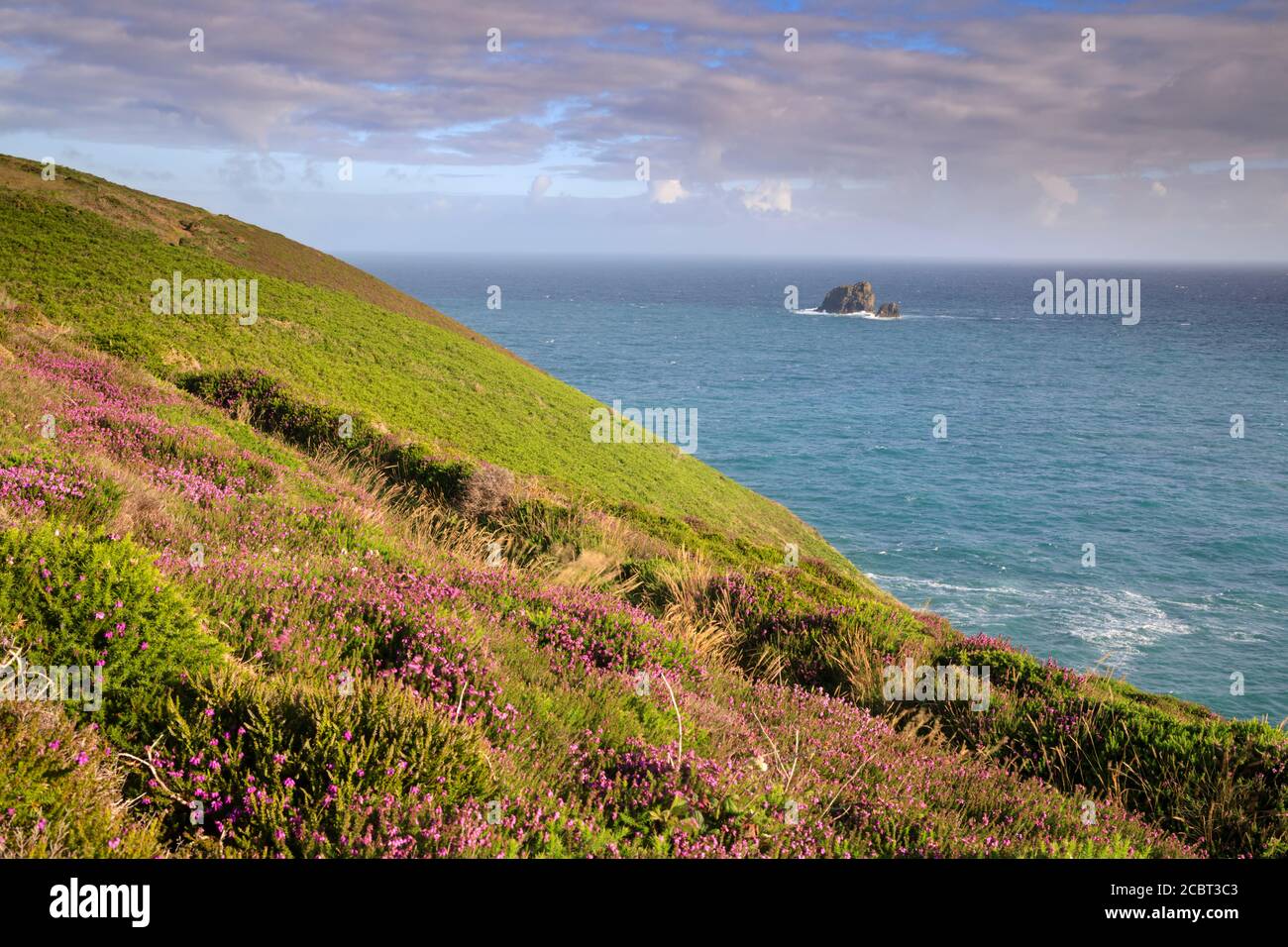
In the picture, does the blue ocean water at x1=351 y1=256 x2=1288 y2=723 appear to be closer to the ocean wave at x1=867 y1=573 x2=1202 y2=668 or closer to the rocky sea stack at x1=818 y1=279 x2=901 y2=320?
the ocean wave at x1=867 y1=573 x2=1202 y2=668

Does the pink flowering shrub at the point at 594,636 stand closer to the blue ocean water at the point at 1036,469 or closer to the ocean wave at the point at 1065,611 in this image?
the blue ocean water at the point at 1036,469

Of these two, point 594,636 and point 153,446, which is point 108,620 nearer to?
point 594,636

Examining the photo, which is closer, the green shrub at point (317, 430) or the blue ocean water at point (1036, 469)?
the green shrub at point (317, 430)

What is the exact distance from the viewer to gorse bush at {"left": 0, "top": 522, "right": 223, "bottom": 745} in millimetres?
4348

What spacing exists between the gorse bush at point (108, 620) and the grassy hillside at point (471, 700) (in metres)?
0.02

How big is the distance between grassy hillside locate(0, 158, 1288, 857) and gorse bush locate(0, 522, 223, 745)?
0.06ft

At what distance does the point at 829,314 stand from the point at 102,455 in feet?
618

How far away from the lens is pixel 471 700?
5.02 m

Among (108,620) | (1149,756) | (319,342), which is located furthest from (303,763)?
(319,342)

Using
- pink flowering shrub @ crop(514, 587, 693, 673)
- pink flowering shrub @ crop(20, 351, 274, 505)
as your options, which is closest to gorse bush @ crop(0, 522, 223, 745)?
pink flowering shrub @ crop(514, 587, 693, 673)

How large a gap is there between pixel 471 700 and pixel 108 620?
81.1 inches

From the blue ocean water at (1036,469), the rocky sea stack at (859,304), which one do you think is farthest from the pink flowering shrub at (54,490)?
the rocky sea stack at (859,304)

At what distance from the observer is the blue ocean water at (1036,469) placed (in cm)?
3850

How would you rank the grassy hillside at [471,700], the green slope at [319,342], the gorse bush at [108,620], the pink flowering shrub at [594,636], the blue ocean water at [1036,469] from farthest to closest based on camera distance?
the blue ocean water at [1036,469] < the green slope at [319,342] < the pink flowering shrub at [594,636] < the gorse bush at [108,620] < the grassy hillside at [471,700]
